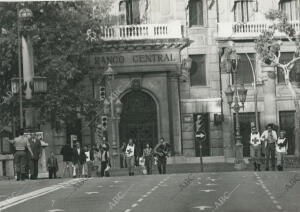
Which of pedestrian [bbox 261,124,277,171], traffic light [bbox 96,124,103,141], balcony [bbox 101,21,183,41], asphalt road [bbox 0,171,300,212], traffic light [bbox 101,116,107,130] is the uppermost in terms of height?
balcony [bbox 101,21,183,41]

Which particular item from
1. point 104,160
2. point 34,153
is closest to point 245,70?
point 104,160

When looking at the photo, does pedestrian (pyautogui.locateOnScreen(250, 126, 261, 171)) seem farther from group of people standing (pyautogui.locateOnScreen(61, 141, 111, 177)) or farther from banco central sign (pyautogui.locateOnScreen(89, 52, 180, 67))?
banco central sign (pyautogui.locateOnScreen(89, 52, 180, 67))

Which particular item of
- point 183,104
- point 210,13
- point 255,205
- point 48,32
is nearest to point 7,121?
point 48,32

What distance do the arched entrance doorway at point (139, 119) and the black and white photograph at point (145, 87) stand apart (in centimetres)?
6

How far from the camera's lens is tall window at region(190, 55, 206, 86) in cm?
5272

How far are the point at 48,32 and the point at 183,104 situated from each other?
12470mm

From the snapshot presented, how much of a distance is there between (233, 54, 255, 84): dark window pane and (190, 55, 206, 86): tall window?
7.34ft

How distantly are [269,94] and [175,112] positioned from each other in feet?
20.3

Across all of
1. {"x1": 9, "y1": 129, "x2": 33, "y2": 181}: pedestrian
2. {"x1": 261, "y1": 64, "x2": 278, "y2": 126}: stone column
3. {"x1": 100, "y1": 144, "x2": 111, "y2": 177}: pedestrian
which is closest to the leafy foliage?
{"x1": 261, "y1": 64, "x2": 278, "y2": 126}: stone column

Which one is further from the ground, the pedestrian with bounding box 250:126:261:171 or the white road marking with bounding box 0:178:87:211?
the pedestrian with bounding box 250:126:261:171

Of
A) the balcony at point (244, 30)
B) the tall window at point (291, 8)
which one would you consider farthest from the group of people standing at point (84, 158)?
the tall window at point (291, 8)

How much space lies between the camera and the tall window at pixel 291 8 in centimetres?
5319

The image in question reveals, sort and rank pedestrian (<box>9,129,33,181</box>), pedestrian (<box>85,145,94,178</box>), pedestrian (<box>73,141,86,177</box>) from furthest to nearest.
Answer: pedestrian (<box>73,141,86,177</box>) → pedestrian (<box>85,145,94,178</box>) → pedestrian (<box>9,129,33,181</box>)

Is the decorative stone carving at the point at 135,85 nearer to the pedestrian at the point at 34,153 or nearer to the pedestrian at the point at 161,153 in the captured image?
the pedestrian at the point at 161,153
